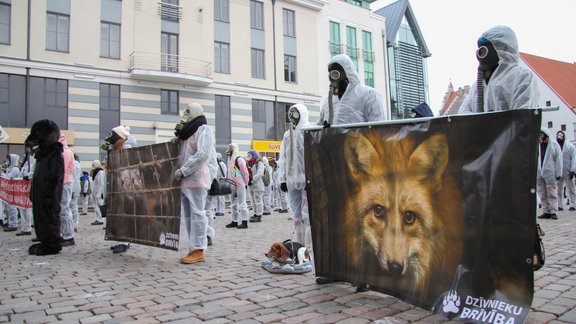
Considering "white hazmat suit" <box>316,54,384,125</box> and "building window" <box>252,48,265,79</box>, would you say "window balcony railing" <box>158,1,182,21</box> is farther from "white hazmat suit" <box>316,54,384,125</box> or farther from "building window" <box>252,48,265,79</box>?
"white hazmat suit" <box>316,54,384,125</box>

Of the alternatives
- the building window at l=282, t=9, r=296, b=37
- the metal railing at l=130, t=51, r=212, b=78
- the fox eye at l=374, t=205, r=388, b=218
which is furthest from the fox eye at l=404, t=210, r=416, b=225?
the building window at l=282, t=9, r=296, b=37

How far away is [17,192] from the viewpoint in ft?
31.8

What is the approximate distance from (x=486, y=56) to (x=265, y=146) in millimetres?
25201

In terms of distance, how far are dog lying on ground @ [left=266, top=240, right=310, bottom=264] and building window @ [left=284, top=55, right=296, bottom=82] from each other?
25.7 metres

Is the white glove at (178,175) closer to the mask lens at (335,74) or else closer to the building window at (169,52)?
the mask lens at (335,74)

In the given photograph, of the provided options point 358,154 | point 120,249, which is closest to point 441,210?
point 358,154

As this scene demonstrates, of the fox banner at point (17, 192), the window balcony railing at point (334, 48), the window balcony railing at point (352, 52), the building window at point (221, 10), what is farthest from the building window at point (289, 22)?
the fox banner at point (17, 192)

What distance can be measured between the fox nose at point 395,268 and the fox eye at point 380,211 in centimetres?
38

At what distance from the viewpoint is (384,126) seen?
3.43m

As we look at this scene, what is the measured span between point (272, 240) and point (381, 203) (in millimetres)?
4925

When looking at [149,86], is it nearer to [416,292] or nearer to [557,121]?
[416,292]

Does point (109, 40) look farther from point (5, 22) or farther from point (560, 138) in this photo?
point (560, 138)

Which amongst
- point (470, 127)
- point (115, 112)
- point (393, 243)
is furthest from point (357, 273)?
point (115, 112)

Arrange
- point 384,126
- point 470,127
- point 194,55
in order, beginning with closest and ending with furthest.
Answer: point 470,127 < point 384,126 < point 194,55
